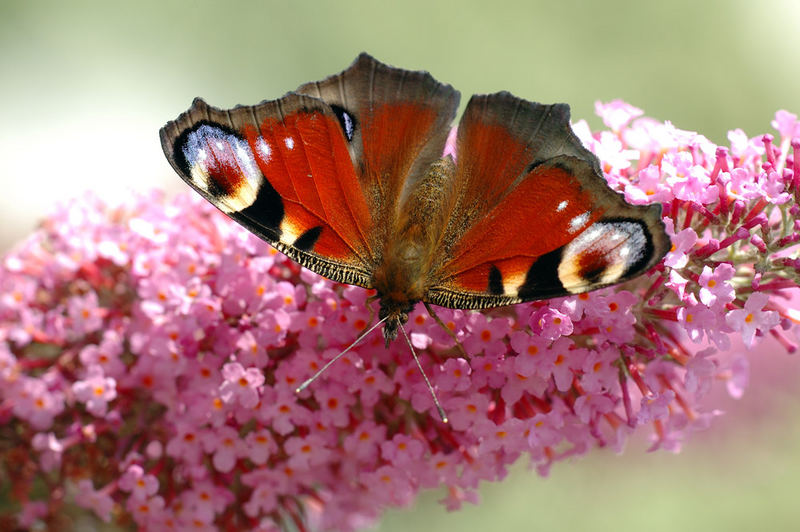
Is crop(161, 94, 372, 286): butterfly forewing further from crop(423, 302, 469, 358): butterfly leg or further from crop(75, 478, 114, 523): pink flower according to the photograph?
crop(75, 478, 114, 523): pink flower

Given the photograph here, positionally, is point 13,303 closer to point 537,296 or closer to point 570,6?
point 537,296

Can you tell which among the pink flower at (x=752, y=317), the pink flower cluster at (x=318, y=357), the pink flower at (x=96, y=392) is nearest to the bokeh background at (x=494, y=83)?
the pink flower cluster at (x=318, y=357)

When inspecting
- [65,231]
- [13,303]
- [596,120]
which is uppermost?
[596,120]

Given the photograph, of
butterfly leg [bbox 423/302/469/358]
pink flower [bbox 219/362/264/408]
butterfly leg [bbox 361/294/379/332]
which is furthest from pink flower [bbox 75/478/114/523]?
butterfly leg [bbox 423/302/469/358]

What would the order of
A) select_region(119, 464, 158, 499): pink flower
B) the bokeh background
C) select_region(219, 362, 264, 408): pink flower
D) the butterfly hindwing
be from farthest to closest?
the bokeh background
select_region(119, 464, 158, 499): pink flower
select_region(219, 362, 264, 408): pink flower
the butterfly hindwing

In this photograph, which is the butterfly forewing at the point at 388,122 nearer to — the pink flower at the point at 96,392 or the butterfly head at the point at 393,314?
the butterfly head at the point at 393,314

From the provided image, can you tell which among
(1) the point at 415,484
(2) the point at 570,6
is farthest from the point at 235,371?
(2) the point at 570,6
